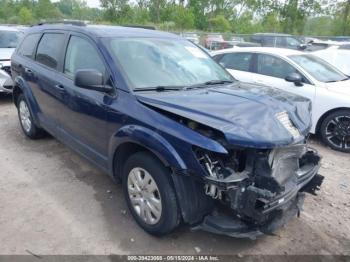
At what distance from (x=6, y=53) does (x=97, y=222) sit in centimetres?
678

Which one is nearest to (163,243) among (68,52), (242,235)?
(242,235)

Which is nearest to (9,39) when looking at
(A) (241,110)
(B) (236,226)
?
(A) (241,110)

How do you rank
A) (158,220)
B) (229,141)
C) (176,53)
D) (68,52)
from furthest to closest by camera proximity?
(68,52) < (176,53) < (158,220) < (229,141)

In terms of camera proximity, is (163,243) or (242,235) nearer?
(242,235)

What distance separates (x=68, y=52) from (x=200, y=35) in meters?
21.7

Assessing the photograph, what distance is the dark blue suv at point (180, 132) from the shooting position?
2.71 m

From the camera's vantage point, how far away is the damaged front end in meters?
2.62

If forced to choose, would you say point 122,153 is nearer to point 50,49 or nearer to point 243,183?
point 243,183

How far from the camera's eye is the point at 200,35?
2498 cm

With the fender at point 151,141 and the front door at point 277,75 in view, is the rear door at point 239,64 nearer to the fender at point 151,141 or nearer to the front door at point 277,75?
the front door at point 277,75

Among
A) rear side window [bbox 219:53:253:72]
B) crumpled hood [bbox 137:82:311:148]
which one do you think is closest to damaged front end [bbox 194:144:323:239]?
crumpled hood [bbox 137:82:311:148]

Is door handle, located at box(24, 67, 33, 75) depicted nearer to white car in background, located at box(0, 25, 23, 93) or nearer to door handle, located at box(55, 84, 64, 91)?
door handle, located at box(55, 84, 64, 91)

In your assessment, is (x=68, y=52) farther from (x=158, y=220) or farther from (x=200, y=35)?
(x=200, y=35)

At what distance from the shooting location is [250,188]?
8.59 ft
